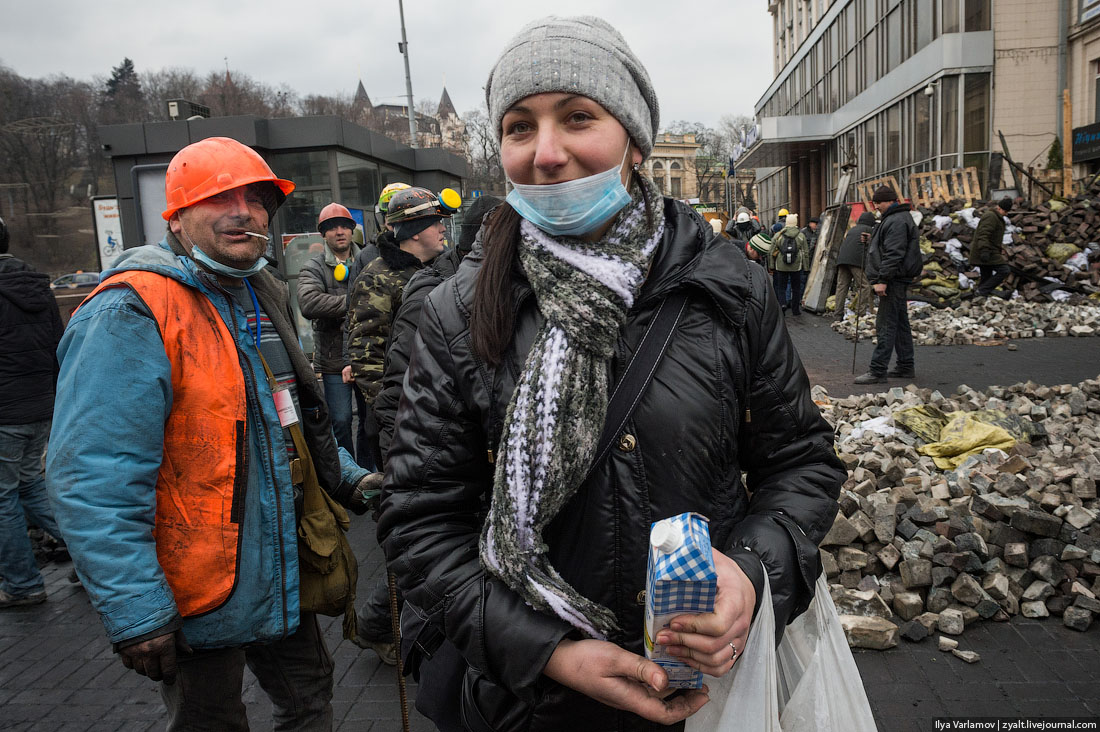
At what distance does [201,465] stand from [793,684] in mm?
1675

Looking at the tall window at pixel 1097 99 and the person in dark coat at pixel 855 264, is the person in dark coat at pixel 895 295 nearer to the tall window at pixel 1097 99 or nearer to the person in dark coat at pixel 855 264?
the person in dark coat at pixel 855 264

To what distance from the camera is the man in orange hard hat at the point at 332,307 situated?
6301mm

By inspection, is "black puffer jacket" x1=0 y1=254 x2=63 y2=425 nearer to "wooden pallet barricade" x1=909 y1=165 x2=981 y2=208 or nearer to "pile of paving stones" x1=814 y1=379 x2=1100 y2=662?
"pile of paving stones" x1=814 y1=379 x2=1100 y2=662

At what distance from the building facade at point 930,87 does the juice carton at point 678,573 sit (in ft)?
77.5

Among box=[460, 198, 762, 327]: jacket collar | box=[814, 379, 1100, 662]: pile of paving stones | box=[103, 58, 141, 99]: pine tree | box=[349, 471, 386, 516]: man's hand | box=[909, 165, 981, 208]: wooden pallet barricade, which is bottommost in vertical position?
box=[814, 379, 1100, 662]: pile of paving stones

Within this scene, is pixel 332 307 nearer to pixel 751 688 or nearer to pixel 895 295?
pixel 751 688

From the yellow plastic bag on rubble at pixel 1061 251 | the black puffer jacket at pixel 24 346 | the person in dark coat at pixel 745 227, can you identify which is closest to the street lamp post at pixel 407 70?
the person in dark coat at pixel 745 227

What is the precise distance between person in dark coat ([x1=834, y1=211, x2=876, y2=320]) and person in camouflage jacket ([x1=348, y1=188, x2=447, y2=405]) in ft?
36.6

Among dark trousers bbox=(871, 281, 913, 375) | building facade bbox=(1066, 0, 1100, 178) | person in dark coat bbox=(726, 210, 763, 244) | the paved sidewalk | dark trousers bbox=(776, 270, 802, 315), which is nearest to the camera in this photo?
the paved sidewalk

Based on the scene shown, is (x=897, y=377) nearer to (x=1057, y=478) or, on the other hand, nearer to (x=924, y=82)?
(x=1057, y=478)

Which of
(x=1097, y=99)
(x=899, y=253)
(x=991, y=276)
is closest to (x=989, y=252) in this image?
(x=991, y=276)

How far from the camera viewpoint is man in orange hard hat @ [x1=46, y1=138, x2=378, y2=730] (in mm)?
1972

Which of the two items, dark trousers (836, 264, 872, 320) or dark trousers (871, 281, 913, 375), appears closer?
dark trousers (871, 281, 913, 375)

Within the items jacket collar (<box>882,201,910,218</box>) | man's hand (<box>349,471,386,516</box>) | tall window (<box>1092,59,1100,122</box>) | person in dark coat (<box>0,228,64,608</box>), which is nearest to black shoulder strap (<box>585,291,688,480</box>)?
man's hand (<box>349,471,386,516</box>)
